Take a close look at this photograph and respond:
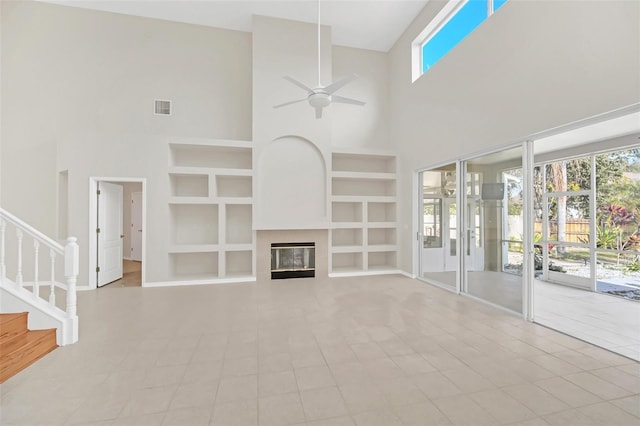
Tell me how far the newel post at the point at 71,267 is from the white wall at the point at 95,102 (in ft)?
8.60

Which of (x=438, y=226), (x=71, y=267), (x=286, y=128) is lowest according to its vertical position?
(x=71, y=267)

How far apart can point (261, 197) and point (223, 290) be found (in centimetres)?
206

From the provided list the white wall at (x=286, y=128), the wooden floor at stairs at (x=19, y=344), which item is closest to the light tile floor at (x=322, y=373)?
the wooden floor at stairs at (x=19, y=344)

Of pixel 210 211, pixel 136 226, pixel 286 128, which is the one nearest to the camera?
pixel 286 128

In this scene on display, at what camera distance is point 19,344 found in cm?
258

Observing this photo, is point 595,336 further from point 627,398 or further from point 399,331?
point 399,331

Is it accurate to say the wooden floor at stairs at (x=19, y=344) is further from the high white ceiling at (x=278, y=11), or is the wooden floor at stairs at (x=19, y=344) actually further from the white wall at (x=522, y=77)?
the high white ceiling at (x=278, y=11)

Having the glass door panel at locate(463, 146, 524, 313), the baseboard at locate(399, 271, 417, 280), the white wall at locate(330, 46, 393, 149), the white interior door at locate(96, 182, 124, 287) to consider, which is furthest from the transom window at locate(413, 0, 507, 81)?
the white interior door at locate(96, 182, 124, 287)

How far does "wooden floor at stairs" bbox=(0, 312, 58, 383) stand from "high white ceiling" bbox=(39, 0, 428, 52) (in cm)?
618

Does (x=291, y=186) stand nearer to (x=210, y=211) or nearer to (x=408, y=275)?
(x=210, y=211)

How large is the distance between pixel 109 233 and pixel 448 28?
8.06 meters

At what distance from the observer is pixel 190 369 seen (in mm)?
2490

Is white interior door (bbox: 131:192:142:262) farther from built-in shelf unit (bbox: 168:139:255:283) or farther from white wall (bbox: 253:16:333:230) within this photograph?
white wall (bbox: 253:16:333:230)

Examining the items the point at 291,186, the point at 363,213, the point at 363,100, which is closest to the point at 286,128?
the point at 291,186
